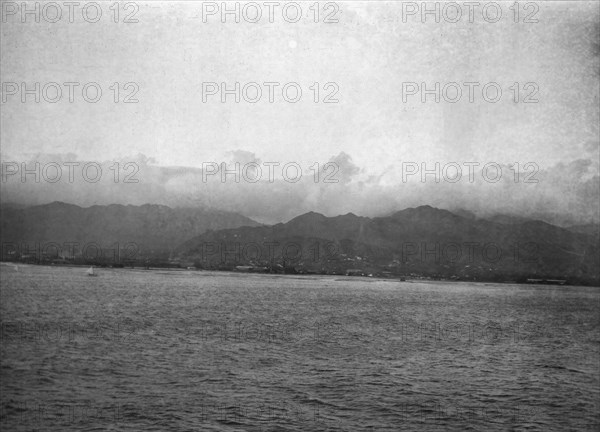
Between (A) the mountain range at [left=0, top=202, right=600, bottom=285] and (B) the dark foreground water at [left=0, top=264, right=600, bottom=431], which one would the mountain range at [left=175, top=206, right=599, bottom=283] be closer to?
(A) the mountain range at [left=0, top=202, right=600, bottom=285]

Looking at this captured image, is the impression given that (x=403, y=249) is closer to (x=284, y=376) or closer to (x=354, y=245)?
(x=354, y=245)

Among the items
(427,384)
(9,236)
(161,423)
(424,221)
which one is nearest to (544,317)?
(427,384)

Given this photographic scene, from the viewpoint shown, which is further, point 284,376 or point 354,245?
point 354,245

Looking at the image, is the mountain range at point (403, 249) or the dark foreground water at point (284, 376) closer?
the dark foreground water at point (284, 376)

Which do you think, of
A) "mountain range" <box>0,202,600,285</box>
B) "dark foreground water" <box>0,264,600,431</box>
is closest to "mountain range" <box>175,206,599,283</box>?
"mountain range" <box>0,202,600,285</box>

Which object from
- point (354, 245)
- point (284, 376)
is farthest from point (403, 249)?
point (284, 376)

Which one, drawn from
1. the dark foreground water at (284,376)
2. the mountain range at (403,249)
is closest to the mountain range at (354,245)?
the mountain range at (403,249)

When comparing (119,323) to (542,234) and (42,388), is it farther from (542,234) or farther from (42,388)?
(542,234)

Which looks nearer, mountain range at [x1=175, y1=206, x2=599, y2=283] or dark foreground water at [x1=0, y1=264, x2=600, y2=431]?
dark foreground water at [x1=0, y1=264, x2=600, y2=431]

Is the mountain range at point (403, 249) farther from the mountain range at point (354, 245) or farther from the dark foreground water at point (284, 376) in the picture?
the dark foreground water at point (284, 376)

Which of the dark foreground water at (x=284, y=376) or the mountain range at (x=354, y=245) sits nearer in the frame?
the dark foreground water at (x=284, y=376)

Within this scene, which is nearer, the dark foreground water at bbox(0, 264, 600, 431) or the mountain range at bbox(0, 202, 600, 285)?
the dark foreground water at bbox(0, 264, 600, 431)
